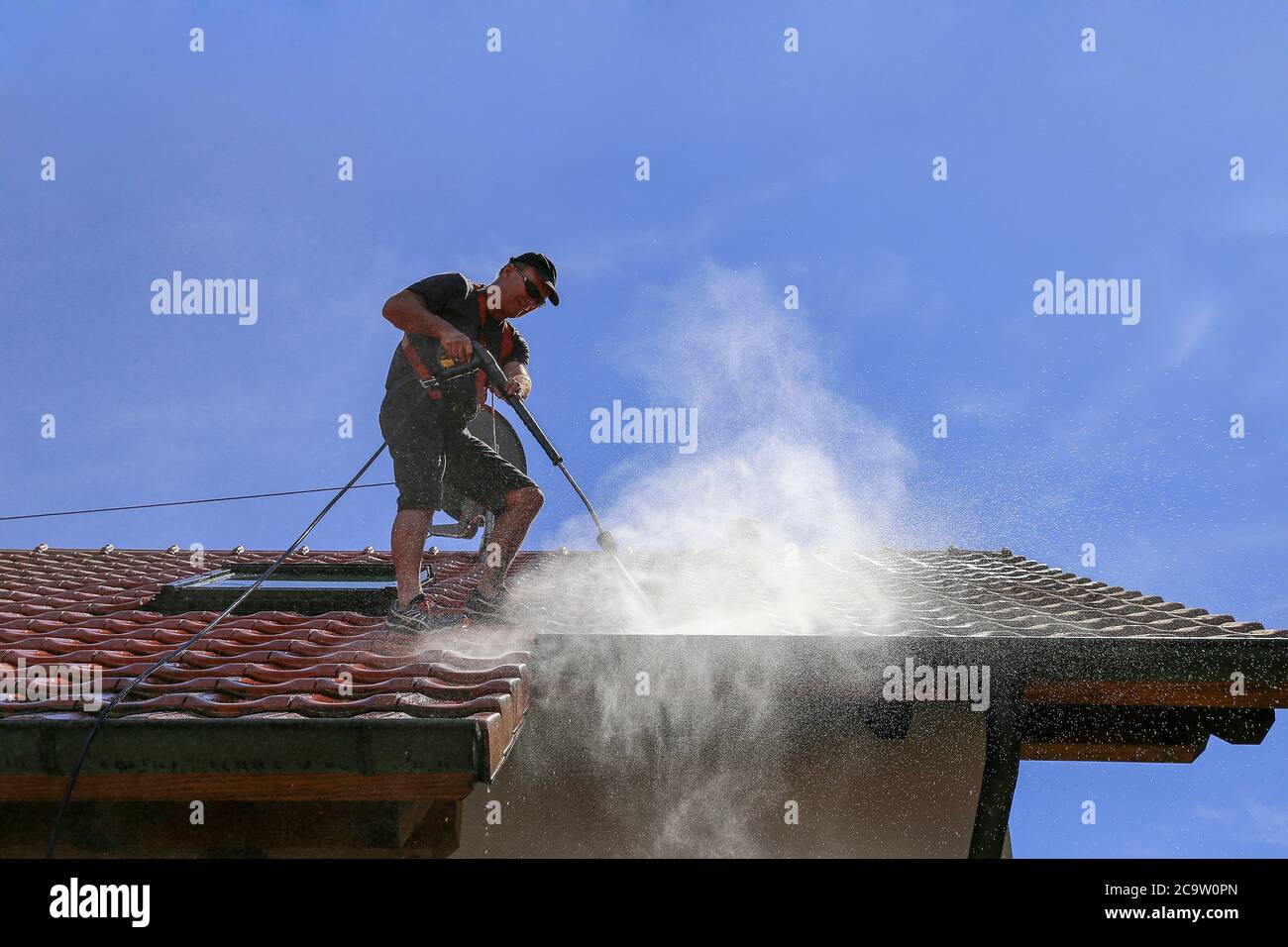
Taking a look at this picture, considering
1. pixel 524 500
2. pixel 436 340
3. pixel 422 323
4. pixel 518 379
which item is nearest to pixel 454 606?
pixel 524 500

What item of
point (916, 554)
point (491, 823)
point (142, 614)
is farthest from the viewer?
point (916, 554)

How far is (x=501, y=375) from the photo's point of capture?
12.7 ft

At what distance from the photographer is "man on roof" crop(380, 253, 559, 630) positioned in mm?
3775

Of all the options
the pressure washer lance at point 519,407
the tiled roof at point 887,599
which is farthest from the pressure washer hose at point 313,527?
the tiled roof at point 887,599

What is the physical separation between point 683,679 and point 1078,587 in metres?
3.43

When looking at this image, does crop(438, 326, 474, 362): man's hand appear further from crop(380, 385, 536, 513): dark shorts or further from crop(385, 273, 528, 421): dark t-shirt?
crop(380, 385, 536, 513): dark shorts

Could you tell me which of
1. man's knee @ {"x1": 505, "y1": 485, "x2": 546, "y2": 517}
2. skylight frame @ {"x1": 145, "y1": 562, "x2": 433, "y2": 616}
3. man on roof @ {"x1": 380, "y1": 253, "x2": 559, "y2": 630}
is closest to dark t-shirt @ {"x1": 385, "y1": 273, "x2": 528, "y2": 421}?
man on roof @ {"x1": 380, "y1": 253, "x2": 559, "y2": 630}

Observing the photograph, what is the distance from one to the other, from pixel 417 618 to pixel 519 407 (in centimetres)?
123

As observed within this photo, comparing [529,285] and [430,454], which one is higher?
[529,285]

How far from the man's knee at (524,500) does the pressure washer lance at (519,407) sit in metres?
0.46

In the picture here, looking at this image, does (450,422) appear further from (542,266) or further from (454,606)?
(454,606)

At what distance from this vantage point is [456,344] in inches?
144
